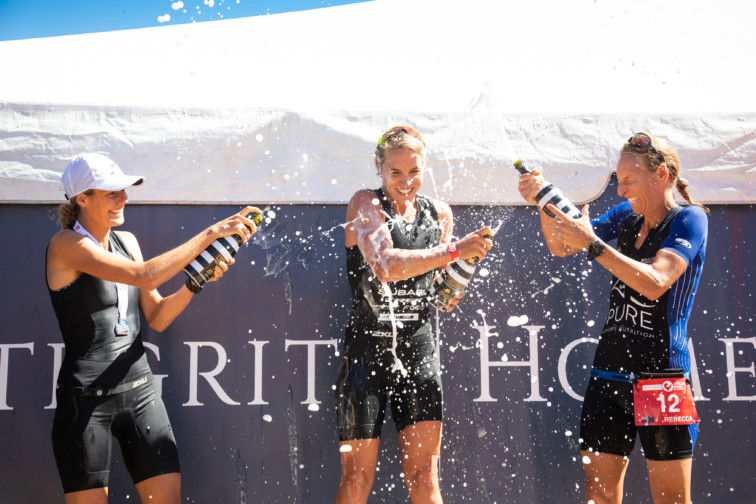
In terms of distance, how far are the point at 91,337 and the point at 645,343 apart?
89.9 inches

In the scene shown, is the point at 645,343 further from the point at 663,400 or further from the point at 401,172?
the point at 401,172

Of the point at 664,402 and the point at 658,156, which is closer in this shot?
the point at 664,402

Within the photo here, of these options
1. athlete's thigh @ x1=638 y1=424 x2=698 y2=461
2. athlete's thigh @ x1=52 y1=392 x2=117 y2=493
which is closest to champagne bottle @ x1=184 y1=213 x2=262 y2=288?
athlete's thigh @ x1=52 y1=392 x2=117 y2=493

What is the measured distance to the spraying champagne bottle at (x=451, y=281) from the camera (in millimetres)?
3010

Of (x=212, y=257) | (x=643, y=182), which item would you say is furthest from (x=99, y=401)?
(x=643, y=182)

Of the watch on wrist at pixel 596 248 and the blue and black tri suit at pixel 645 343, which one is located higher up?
the watch on wrist at pixel 596 248

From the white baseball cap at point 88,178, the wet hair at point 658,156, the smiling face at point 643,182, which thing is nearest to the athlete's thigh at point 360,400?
the white baseball cap at point 88,178

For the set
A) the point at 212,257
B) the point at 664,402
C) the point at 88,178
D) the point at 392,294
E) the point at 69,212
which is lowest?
the point at 664,402

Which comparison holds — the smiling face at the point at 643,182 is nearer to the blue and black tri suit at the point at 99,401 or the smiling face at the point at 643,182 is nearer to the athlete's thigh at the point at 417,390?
the athlete's thigh at the point at 417,390

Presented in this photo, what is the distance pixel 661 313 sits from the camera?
2.78 meters

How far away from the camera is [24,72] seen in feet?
12.1

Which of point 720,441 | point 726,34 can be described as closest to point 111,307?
point 720,441

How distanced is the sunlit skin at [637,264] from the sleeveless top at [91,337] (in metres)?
1.86

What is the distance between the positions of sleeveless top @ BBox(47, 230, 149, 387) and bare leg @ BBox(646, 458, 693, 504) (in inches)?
85.2
